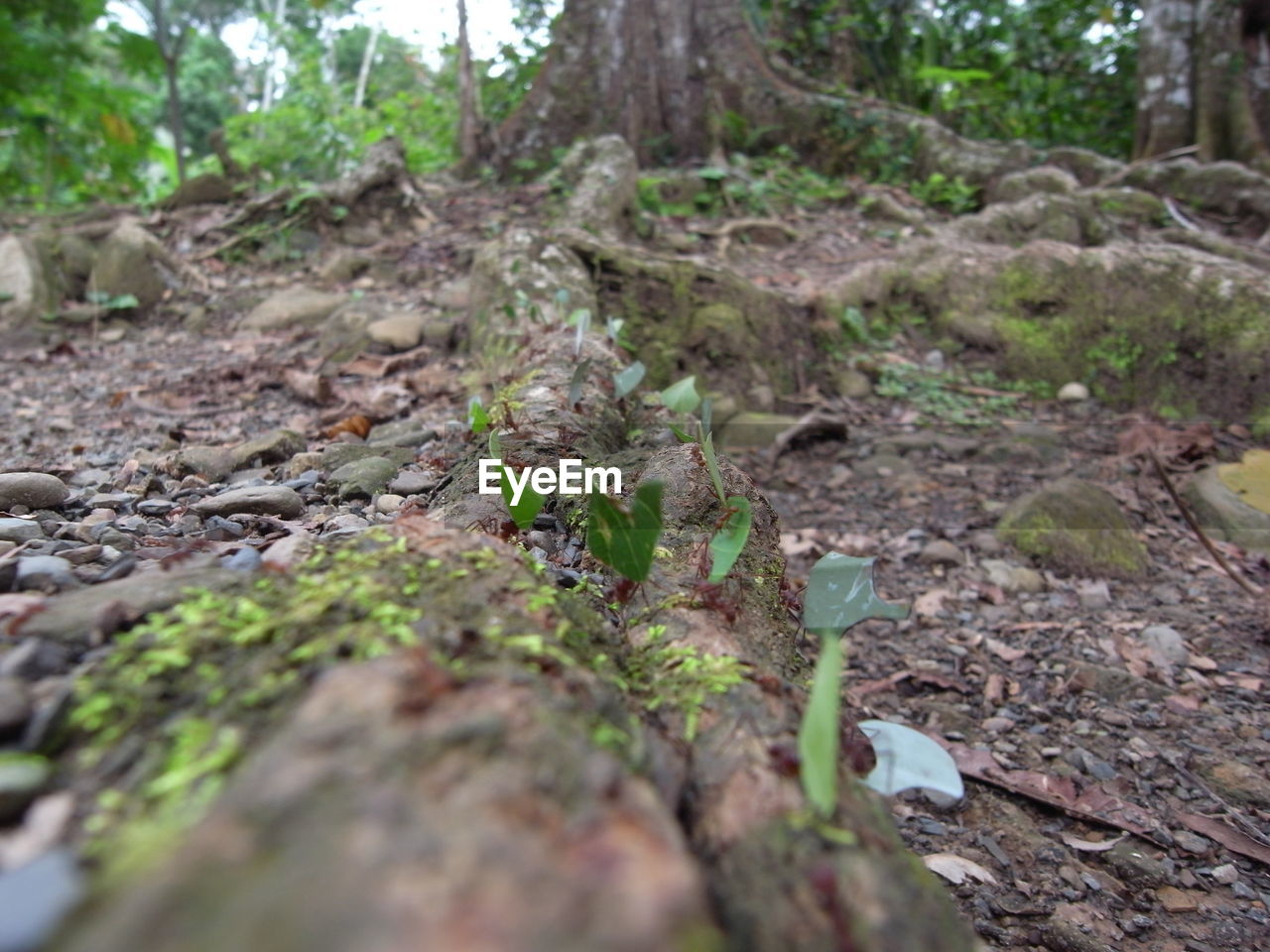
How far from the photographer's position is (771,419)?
3615mm

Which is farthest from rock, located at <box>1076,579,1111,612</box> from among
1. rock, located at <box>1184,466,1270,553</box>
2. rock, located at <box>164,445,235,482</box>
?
rock, located at <box>164,445,235,482</box>

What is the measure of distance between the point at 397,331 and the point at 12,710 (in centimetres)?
307

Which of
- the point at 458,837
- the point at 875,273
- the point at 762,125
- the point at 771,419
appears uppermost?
the point at 762,125

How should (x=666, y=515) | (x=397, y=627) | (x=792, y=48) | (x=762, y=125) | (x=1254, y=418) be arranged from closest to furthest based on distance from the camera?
(x=397, y=627), (x=666, y=515), (x=1254, y=418), (x=762, y=125), (x=792, y=48)

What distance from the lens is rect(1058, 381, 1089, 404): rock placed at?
12.6ft

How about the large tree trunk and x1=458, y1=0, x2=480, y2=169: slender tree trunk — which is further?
x1=458, y1=0, x2=480, y2=169: slender tree trunk

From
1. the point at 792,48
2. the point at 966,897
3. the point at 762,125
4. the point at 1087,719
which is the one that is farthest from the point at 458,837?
the point at 792,48

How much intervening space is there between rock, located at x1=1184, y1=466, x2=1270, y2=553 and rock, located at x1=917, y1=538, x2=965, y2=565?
94cm

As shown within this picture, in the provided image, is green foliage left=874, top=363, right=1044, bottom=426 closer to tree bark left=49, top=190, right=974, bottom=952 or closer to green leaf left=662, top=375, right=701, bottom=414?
green leaf left=662, top=375, right=701, bottom=414

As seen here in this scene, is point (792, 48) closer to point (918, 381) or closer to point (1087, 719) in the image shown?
point (918, 381)

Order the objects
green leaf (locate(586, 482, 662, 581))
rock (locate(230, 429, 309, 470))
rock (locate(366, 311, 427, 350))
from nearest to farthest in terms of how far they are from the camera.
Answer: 1. green leaf (locate(586, 482, 662, 581))
2. rock (locate(230, 429, 309, 470))
3. rock (locate(366, 311, 427, 350))

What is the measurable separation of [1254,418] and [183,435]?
4.00 meters

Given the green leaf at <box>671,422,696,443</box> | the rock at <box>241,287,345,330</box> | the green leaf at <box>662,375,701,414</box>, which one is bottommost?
the green leaf at <box>671,422,696,443</box>

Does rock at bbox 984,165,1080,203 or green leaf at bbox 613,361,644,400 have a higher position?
rock at bbox 984,165,1080,203
